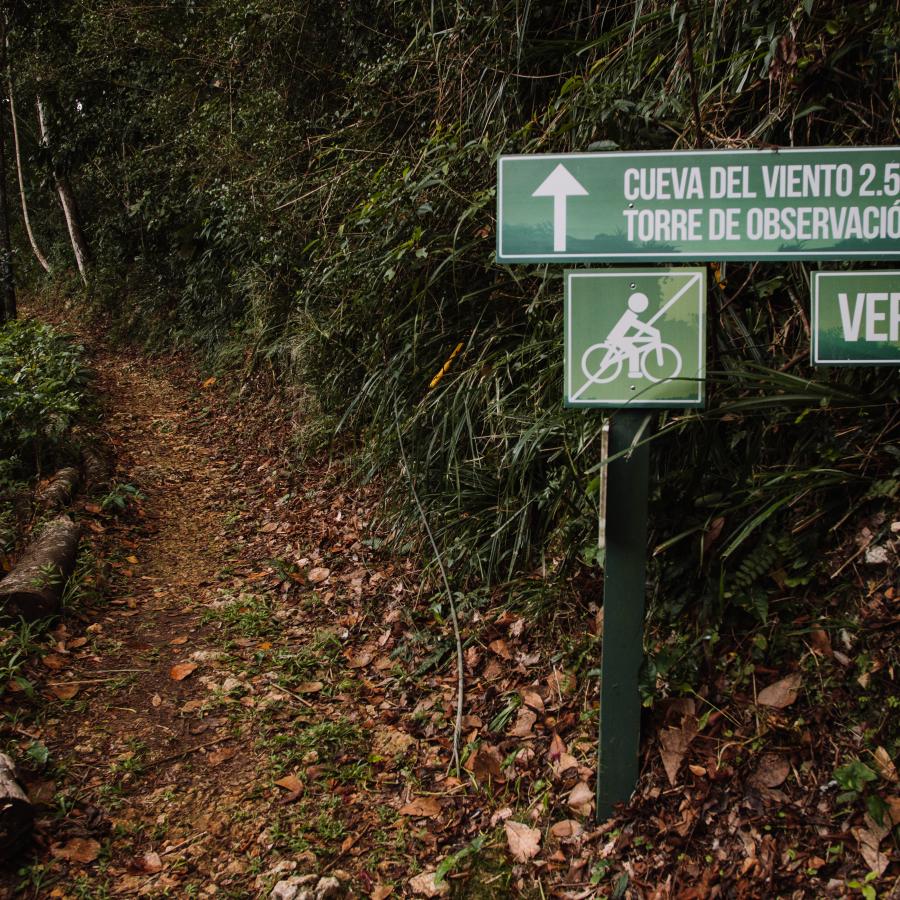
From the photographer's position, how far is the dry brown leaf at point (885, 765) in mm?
2406

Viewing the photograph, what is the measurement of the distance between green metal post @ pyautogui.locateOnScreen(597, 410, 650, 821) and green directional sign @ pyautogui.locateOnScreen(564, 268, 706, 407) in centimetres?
13

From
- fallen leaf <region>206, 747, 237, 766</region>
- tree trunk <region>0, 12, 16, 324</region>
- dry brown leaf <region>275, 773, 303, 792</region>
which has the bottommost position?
dry brown leaf <region>275, 773, 303, 792</region>

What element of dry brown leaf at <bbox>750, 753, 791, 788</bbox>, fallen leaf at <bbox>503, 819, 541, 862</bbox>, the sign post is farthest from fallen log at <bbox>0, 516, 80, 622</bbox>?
dry brown leaf at <bbox>750, 753, 791, 788</bbox>

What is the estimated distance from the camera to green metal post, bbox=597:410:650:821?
2594mm

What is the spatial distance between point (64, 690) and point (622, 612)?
3.00 m

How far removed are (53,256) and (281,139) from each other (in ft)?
51.5

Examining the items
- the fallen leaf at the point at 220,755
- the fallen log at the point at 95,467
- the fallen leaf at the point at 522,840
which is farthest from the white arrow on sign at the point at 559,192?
the fallen log at the point at 95,467

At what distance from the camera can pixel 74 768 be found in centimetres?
346

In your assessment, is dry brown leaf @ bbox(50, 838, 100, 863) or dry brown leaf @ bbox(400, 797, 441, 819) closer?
dry brown leaf @ bbox(50, 838, 100, 863)

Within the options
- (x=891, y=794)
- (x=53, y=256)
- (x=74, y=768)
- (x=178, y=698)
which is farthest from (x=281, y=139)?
(x=53, y=256)

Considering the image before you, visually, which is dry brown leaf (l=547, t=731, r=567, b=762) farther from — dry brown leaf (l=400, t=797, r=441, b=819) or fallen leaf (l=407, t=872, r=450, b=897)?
fallen leaf (l=407, t=872, r=450, b=897)

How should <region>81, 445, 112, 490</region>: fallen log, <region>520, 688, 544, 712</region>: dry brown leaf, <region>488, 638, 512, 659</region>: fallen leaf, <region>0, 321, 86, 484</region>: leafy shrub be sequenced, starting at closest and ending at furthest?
<region>520, 688, 544, 712</region>: dry brown leaf < <region>488, 638, 512, 659</region>: fallen leaf < <region>0, 321, 86, 484</region>: leafy shrub < <region>81, 445, 112, 490</region>: fallen log

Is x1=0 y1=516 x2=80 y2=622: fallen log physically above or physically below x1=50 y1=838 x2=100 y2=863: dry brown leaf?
above

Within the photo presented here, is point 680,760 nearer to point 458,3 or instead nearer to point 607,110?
point 607,110
